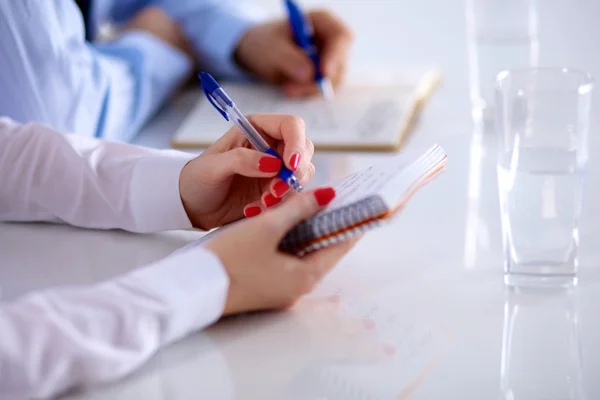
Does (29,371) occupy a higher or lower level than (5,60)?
lower

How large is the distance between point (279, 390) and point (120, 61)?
0.75 meters

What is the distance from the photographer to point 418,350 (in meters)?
0.65

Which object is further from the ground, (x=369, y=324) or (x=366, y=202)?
(x=366, y=202)

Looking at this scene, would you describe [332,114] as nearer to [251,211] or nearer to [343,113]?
[343,113]

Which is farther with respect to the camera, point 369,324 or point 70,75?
point 70,75

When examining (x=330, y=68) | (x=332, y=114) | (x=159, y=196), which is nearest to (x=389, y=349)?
Result: (x=159, y=196)

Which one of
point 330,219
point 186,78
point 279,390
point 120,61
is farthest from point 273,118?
point 186,78

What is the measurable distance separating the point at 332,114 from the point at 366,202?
22.8 inches

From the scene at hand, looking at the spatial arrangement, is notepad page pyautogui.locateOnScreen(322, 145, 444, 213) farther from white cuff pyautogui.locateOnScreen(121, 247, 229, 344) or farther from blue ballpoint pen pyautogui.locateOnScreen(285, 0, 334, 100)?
blue ballpoint pen pyautogui.locateOnScreen(285, 0, 334, 100)

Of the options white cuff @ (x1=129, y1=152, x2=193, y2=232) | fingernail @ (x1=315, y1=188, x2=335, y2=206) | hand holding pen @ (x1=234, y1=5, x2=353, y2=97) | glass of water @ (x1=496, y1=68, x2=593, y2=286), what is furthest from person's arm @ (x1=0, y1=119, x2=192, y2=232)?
hand holding pen @ (x1=234, y1=5, x2=353, y2=97)

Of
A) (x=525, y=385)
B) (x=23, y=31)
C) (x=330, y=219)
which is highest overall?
(x=23, y=31)

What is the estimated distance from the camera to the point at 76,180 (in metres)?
0.88

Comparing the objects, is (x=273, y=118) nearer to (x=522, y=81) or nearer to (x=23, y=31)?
(x=522, y=81)

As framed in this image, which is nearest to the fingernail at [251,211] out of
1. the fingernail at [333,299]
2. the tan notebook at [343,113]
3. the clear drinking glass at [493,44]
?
the fingernail at [333,299]
